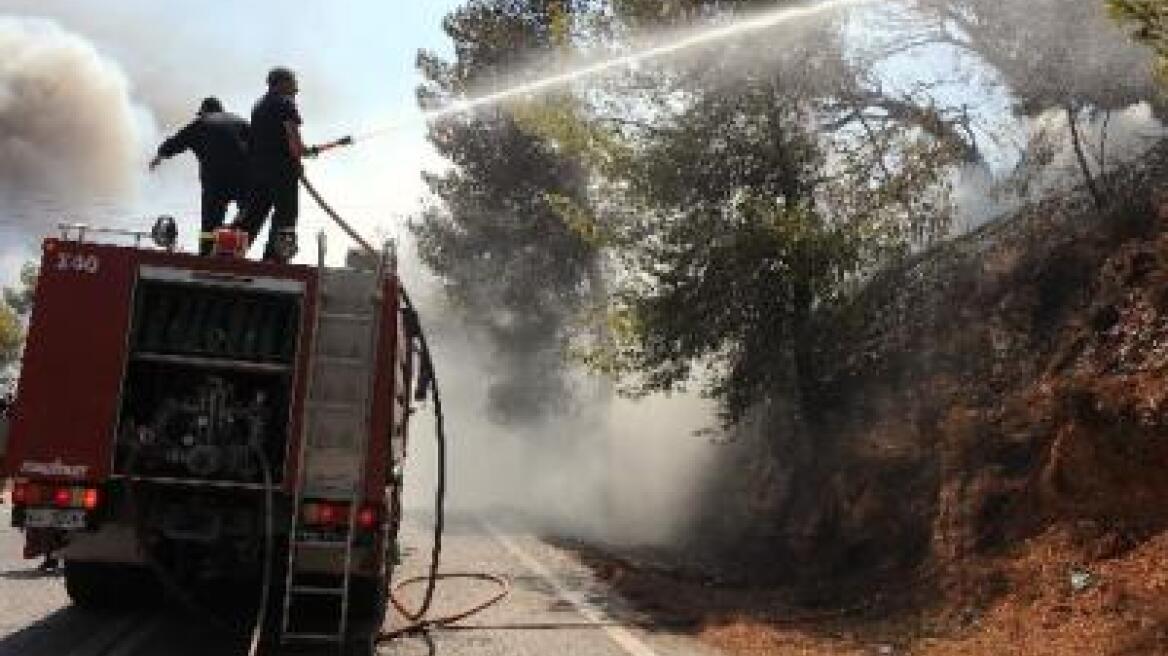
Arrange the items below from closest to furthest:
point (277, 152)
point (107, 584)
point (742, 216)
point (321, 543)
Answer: point (321, 543)
point (107, 584)
point (277, 152)
point (742, 216)

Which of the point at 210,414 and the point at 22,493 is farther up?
the point at 210,414

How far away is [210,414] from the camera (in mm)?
8320

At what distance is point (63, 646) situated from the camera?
25.9ft

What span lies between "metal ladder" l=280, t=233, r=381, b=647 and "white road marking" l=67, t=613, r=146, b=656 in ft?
3.88

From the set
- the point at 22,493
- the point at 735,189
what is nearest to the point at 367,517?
the point at 22,493

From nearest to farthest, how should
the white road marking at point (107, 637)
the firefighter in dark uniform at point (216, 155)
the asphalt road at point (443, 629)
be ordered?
A: the white road marking at point (107, 637) < the asphalt road at point (443, 629) < the firefighter in dark uniform at point (216, 155)

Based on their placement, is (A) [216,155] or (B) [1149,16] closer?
(B) [1149,16]

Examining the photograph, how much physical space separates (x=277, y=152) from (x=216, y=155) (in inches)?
28.7

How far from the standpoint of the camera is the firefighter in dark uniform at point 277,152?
1012cm

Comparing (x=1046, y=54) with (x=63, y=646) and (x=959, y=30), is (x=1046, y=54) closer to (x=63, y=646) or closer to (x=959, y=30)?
(x=959, y=30)

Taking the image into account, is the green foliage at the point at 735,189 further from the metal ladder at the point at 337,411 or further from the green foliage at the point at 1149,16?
the green foliage at the point at 1149,16

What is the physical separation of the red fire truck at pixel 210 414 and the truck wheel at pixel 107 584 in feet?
2.29

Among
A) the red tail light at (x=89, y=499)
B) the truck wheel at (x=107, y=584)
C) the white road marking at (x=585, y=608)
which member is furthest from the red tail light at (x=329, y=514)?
the white road marking at (x=585, y=608)

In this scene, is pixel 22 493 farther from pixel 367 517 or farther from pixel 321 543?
pixel 367 517
